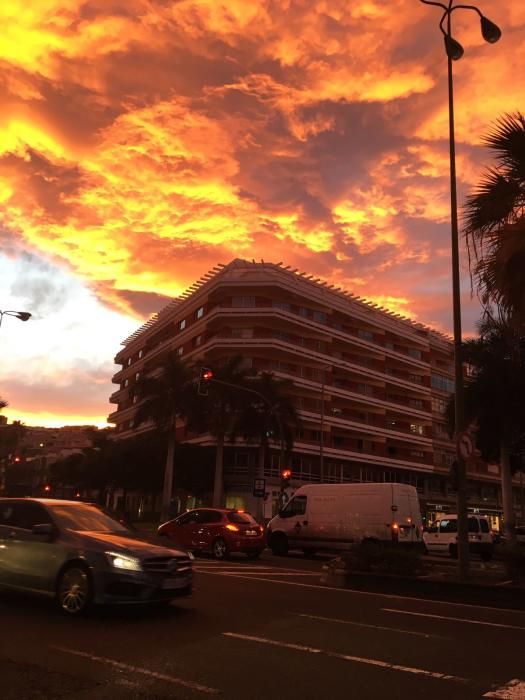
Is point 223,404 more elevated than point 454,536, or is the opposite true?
point 223,404

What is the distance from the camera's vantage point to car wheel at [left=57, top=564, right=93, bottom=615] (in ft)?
25.4

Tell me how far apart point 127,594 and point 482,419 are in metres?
28.7

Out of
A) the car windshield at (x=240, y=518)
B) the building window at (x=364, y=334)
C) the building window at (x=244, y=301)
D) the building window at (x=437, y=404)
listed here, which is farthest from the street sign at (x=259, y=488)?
the building window at (x=437, y=404)

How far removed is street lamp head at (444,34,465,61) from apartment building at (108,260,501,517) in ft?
128

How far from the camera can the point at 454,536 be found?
29.6 m

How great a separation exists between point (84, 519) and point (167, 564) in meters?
1.62

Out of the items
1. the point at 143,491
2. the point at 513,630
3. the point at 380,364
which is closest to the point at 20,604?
the point at 513,630

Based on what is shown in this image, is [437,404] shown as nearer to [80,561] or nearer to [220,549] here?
[220,549]

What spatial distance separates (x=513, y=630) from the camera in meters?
8.40

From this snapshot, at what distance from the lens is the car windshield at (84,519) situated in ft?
28.4

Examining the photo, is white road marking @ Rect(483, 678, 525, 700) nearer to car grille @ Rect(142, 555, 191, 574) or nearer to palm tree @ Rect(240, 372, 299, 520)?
car grille @ Rect(142, 555, 191, 574)

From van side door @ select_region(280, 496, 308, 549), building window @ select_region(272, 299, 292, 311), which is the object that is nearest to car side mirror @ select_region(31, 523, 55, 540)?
van side door @ select_region(280, 496, 308, 549)

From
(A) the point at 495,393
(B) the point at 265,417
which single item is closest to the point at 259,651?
(A) the point at 495,393

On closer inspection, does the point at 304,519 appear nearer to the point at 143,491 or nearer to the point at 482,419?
the point at 482,419
